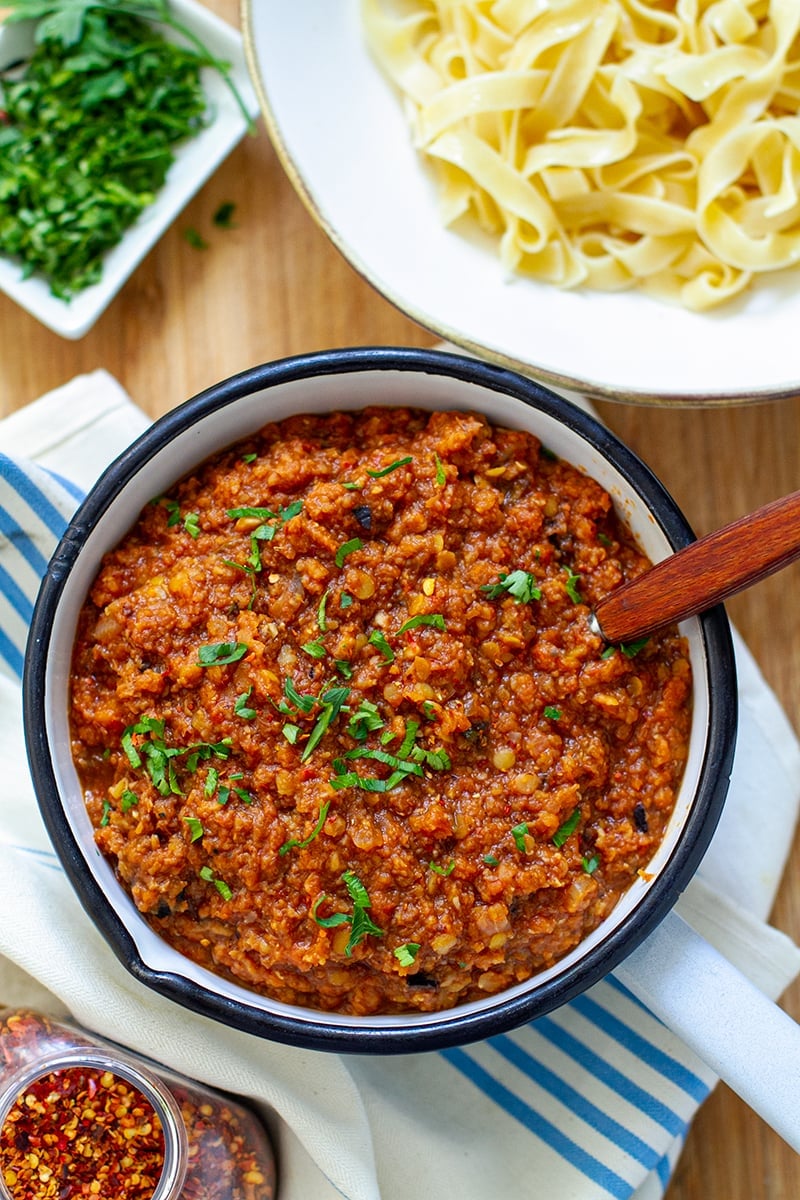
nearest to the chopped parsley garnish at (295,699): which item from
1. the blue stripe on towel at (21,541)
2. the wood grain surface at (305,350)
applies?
the blue stripe on towel at (21,541)

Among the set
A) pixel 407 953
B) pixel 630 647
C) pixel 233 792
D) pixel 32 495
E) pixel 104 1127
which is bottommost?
pixel 104 1127

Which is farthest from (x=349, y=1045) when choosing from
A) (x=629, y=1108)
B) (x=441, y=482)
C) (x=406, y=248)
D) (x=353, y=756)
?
(x=406, y=248)

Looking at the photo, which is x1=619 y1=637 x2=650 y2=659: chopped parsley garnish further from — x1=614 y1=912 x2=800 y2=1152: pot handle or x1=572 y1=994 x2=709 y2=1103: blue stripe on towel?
x1=572 y1=994 x2=709 y2=1103: blue stripe on towel

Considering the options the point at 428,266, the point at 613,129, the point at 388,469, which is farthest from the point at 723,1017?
the point at 613,129

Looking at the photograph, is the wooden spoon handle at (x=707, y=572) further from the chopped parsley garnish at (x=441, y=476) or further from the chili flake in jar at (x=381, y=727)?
the chopped parsley garnish at (x=441, y=476)

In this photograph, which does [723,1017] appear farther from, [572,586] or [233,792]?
[233,792]

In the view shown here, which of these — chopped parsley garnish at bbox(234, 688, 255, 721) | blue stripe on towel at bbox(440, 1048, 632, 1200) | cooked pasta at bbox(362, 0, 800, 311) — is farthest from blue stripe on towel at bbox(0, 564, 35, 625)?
blue stripe on towel at bbox(440, 1048, 632, 1200)
